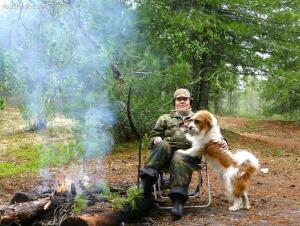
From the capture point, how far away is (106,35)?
31.9 ft

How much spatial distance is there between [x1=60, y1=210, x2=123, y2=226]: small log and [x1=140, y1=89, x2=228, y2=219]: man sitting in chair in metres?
0.53

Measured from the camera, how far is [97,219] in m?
4.43

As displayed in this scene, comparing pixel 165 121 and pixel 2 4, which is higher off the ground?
pixel 2 4

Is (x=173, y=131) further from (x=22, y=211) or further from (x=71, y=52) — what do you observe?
(x=71, y=52)

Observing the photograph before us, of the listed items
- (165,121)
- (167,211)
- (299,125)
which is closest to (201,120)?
(165,121)

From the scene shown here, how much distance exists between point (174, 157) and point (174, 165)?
10 centimetres

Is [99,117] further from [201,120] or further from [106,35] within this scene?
[201,120]

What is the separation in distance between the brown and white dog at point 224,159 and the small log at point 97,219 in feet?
3.43

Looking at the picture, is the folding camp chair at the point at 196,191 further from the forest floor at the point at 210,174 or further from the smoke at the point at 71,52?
the smoke at the point at 71,52

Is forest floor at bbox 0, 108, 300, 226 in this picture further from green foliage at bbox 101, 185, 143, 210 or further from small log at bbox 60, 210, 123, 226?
small log at bbox 60, 210, 123, 226

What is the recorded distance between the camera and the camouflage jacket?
5.46 meters

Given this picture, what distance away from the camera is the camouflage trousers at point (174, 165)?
4.97 metres

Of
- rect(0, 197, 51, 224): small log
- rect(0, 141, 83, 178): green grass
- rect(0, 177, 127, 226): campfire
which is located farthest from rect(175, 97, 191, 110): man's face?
rect(0, 141, 83, 178): green grass

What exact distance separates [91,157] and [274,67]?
6.00 m
